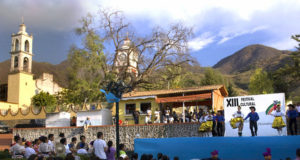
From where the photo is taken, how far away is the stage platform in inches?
504

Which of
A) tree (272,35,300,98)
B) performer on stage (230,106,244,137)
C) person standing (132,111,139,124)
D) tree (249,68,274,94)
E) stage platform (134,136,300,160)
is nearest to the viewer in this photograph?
stage platform (134,136,300,160)

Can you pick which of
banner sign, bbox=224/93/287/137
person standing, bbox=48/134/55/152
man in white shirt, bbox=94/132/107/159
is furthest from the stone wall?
person standing, bbox=48/134/55/152

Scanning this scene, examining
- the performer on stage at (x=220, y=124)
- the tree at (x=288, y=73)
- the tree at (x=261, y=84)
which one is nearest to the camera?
the performer on stage at (x=220, y=124)

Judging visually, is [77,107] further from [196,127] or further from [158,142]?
[158,142]

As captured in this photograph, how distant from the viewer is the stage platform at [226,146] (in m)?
12.8

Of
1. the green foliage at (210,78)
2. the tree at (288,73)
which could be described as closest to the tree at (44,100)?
the green foliage at (210,78)

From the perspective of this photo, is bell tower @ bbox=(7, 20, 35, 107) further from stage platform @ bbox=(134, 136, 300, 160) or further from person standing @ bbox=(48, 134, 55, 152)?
person standing @ bbox=(48, 134, 55, 152)

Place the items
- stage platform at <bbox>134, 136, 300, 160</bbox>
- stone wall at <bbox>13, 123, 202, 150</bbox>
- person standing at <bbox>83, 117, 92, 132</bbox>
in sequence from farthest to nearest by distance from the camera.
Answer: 1. person standing at <bbox>83, 117, 92, 132</bbox>
2. stone wall at <bbox>13, 123, 202, 150</bbox>
3. stage platform at <bbox>134, 136, 300, 160</bbox>

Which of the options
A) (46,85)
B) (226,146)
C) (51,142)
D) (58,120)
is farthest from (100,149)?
(46,85)

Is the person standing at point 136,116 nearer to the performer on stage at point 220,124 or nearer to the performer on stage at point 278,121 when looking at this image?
the performer on stage at point 220,124

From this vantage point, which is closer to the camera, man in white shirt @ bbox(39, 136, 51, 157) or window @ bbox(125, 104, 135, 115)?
man in white shirt @ bbox(39, 136, 51, 157)

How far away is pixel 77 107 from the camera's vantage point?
4578 centimetres

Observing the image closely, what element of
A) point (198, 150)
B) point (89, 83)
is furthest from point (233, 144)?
point (89, 83)

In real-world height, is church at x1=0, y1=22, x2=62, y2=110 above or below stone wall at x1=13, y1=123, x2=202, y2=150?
above
